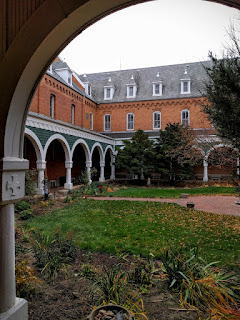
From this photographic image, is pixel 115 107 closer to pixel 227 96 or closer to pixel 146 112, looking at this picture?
pixel 146 112

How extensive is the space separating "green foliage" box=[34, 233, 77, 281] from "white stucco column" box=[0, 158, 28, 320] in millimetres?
1635

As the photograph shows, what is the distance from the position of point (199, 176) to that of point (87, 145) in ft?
43.9

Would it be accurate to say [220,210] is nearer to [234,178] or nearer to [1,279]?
[234,178]

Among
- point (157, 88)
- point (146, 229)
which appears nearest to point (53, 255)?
point (146, 229)

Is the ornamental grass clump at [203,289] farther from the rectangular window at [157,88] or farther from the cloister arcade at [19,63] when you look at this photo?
the rectangular window at [157,88]

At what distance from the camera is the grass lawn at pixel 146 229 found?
5992mm

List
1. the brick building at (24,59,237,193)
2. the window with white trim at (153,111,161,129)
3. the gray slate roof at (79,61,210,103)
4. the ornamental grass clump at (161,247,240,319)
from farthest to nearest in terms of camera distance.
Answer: the window with white trim at (153,111,161,129) < the gray slate roof at (79,61,210,103) < the brick building at (24,59,237,193) < the ornamental grass clump at (161,247,240,319)

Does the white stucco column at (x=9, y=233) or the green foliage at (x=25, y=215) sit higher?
the white stucco column at (x=9, y=233)

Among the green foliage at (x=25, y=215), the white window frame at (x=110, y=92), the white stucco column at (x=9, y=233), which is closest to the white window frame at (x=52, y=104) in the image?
the white window frame at (x=110, y=92)

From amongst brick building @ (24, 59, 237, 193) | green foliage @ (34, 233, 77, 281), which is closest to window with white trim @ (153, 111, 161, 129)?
brick building @ (24, 59, 237, 193)

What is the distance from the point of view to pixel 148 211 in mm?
10727

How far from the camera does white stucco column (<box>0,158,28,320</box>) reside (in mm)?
2566

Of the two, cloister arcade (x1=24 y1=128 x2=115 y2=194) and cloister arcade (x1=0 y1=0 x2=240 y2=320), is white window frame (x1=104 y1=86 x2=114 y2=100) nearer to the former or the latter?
cloister arcade (x1=24 y1=128 x2=115 y2=194)

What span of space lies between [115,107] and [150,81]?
544cm
